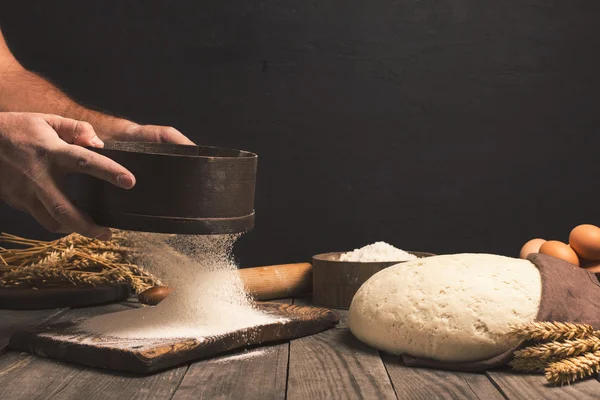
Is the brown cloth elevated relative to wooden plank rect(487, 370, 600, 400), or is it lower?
elevated

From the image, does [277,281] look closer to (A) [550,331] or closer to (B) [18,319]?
(B) [18,319]

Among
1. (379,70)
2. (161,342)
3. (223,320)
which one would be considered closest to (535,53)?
(379,70)

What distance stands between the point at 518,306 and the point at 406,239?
1234 millimetres

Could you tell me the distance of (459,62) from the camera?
2873 mm

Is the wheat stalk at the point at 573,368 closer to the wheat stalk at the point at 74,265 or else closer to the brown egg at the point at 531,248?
the brown egg at the point at 531,248

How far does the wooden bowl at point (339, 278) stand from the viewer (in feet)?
7.56

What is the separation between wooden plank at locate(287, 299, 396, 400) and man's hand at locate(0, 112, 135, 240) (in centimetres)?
53

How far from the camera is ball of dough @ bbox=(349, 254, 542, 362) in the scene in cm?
167

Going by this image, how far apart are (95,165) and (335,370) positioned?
662 mm

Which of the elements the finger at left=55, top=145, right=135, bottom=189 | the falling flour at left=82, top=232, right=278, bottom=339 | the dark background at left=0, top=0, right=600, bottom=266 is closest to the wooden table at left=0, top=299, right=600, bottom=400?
the falling flour at left=82, top=232, right=278, bottom=339

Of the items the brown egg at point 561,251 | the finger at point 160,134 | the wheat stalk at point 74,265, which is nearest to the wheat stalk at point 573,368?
the brown egg at point 561,251

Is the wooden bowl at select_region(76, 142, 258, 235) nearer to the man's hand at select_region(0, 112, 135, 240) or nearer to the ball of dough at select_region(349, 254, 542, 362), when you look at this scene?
the man's hand at select_region(0, 112, 135, 240)

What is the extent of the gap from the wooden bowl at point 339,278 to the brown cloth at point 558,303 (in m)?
0.57

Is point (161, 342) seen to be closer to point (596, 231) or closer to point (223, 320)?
point (223, 320)
